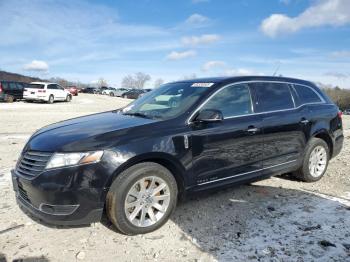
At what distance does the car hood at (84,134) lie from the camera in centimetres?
365

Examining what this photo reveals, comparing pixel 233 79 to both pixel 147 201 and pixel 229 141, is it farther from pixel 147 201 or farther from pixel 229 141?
pixel 147 201

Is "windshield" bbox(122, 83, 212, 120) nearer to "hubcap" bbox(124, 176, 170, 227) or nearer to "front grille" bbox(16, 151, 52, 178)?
"hubcap" bbox(124, 176, 170, 227)

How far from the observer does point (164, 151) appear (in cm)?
394

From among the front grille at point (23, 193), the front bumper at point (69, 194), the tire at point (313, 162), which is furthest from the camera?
the tire at point (313, 162)

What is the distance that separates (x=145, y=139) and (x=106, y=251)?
1210 mm

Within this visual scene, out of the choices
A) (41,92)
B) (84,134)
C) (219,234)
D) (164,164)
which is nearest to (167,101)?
(164,164)

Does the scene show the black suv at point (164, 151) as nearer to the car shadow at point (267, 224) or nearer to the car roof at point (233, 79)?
the car roof at point (233, 79)

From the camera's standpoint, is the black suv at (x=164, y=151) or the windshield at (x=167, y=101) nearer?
the black suv at (x=164, y=151)

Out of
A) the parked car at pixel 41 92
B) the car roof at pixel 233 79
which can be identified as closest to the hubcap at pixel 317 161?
the car roof at pixel 233 79

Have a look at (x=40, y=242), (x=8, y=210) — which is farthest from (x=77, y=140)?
(x=8, y=210)

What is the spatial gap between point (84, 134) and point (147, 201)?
1.01m

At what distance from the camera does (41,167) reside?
11.9 ft

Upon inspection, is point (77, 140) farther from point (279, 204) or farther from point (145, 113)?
point (279, 204)

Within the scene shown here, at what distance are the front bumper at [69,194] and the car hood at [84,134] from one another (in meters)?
0.25
